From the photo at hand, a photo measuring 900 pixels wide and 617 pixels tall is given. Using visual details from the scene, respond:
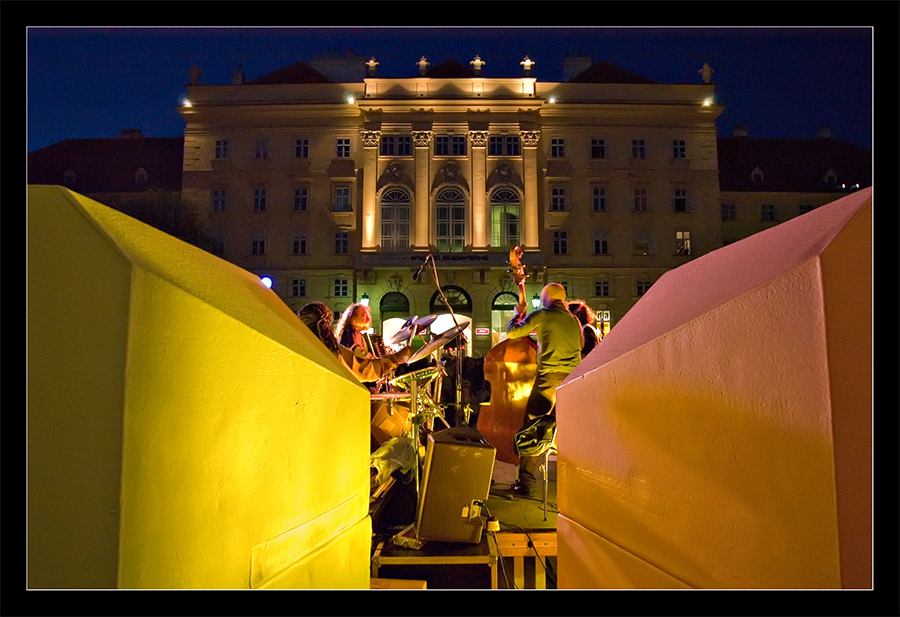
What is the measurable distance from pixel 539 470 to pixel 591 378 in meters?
4.19

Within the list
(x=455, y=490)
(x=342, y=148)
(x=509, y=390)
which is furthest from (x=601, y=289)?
(x=455, y=490)

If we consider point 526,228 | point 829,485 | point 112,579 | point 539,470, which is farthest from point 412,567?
point 526,228

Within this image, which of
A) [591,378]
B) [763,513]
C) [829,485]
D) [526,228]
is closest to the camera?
[829,485]

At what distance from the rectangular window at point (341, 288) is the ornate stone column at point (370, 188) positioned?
210cm

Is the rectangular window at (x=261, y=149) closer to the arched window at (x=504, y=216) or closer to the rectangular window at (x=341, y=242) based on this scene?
the rectangular window at (x=341, y=242)

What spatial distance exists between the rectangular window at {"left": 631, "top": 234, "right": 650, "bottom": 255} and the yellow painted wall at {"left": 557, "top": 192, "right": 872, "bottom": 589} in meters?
30.7

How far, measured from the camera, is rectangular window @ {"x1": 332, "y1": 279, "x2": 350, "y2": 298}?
30.0 metres

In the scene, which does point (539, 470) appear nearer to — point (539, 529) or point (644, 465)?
point (539, 529)

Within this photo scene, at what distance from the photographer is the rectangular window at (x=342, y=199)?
30.9 m

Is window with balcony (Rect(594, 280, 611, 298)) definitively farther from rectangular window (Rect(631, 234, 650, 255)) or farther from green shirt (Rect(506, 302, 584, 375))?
green shirt (Rect(506, 302, 584, 375))

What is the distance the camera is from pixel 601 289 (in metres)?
30.5

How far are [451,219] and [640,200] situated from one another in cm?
1039

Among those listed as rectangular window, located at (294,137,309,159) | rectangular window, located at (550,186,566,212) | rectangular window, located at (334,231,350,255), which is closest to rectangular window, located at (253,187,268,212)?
rectangular window, located at (294,137,309,159)

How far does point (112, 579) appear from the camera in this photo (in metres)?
1.10
